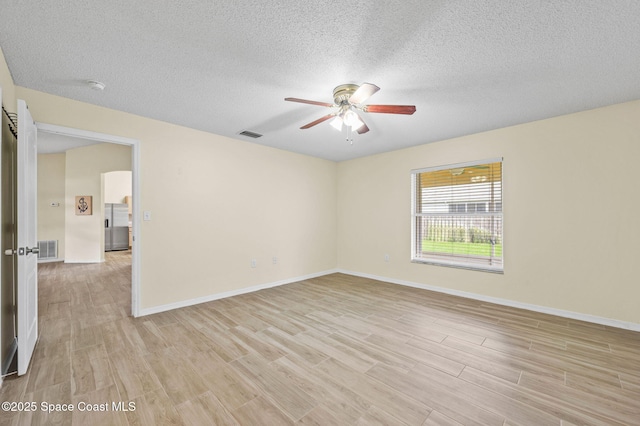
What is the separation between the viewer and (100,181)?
6.98 metres

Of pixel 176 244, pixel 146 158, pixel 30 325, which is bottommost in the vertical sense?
pixel 30 325

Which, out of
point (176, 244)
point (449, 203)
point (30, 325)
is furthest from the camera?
point (449, 203)

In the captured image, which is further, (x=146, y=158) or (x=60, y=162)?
(x=60, y=162)

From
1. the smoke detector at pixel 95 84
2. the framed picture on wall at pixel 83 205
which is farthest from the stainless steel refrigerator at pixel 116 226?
the smoke detector at pixel 95 84

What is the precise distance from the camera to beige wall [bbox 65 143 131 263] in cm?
675

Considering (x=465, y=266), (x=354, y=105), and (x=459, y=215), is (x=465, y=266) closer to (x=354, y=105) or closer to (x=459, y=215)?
(x=459, y=215)

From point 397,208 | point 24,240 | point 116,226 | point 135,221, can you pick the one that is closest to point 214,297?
point 135,221

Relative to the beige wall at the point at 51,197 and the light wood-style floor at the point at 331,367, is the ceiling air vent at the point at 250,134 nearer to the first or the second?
the light wood-style floor at the point at 331,367

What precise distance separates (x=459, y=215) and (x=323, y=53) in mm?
3359

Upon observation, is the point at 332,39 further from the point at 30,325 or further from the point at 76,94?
the point at 30,325

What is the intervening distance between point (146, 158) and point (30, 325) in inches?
78.6

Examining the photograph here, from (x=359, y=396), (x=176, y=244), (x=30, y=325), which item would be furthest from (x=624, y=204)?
(x=30, y=325)

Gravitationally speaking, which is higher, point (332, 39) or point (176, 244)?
point (332, 39)

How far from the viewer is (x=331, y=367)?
2119 millimetres
